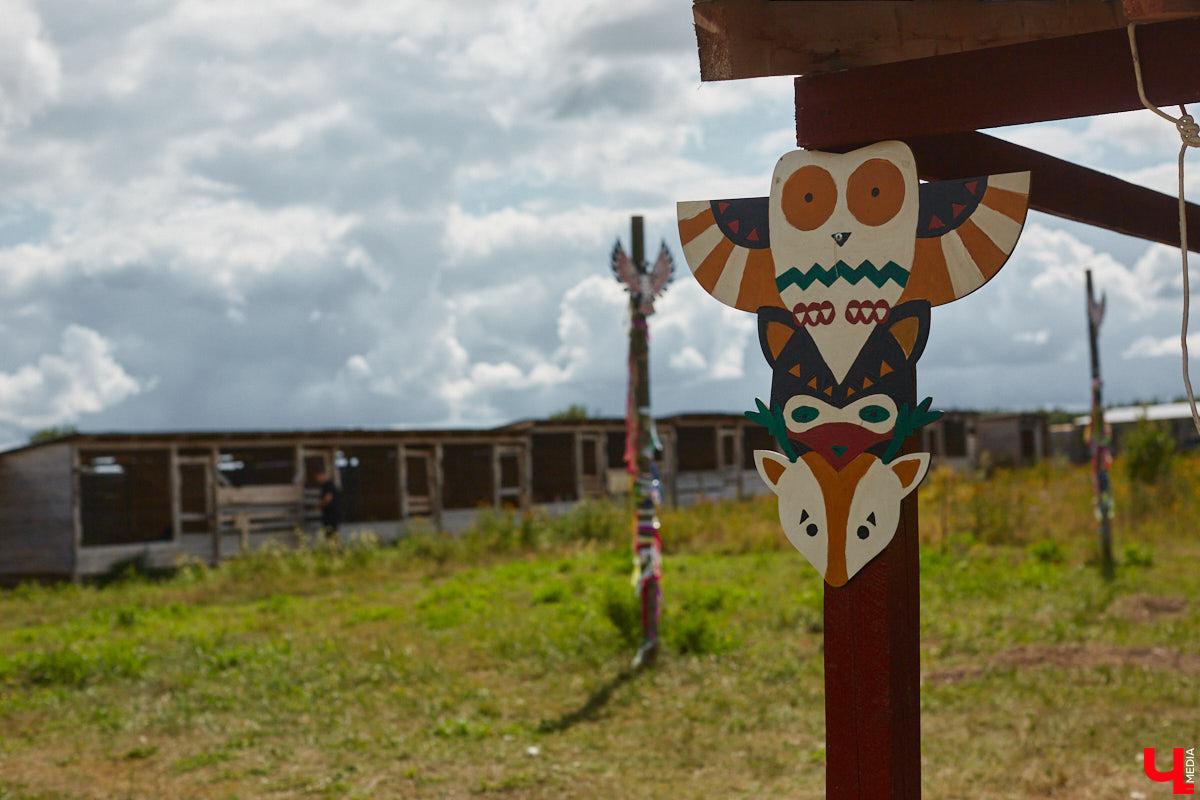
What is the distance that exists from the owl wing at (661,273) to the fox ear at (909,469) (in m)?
6.23

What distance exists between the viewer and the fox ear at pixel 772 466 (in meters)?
2.05

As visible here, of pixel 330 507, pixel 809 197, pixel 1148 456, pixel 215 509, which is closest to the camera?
pixel 809 197

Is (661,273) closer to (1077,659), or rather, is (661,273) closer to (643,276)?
(643,276)

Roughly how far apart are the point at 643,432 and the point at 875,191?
6.24 meters

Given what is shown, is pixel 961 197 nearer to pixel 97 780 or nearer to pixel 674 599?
pixel 97 780

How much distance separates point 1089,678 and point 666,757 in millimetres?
3308

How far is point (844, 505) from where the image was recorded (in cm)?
199

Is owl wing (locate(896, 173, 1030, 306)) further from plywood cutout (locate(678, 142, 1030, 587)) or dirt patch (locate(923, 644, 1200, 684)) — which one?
dirt patch (locate(923, 644, 1200, 684))

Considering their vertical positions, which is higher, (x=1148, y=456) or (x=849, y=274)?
(x=849, y=274)

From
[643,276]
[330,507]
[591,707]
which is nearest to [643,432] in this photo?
[643,276]

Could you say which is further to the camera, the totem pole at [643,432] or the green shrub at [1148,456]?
the green shrub at [1148,456]

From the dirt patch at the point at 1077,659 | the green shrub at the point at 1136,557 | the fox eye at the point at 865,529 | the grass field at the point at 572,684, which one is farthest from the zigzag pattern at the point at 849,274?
the green shrub at the point at 1136,557

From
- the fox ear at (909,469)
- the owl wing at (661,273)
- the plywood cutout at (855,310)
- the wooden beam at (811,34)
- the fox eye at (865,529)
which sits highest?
the owl wing at (661,273)

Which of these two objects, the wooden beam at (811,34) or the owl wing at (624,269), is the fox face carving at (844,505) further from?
the owl wing at (624,269)
